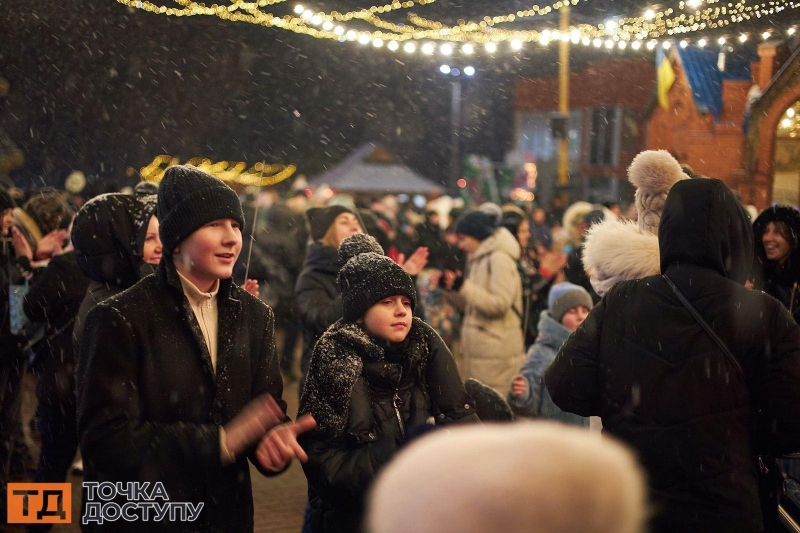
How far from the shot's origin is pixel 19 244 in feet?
20.9

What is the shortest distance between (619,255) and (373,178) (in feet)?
84.2

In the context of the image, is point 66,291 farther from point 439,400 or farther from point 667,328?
point 667,328

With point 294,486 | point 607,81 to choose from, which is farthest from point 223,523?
point 607,81

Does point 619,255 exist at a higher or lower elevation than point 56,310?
higher

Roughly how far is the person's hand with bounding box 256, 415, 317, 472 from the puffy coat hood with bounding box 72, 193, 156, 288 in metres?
1.76

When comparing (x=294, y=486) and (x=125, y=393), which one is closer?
(x=125, y=393)

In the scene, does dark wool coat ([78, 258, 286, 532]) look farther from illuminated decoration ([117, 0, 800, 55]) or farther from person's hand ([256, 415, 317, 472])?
illuminated decoration ([117, 0, 800, 55])

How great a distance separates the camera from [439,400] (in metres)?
3.29

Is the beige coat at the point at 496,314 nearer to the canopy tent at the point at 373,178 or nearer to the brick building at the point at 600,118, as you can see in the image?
the canopy tent at the point at 373,178

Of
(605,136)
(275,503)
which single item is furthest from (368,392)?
(605,136)

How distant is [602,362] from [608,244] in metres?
0.72

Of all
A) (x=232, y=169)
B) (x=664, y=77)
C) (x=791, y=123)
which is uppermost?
(x=664, y=77)

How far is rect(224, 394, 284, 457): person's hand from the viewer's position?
271 centimetres

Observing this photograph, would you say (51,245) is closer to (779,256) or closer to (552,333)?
(552,333)
